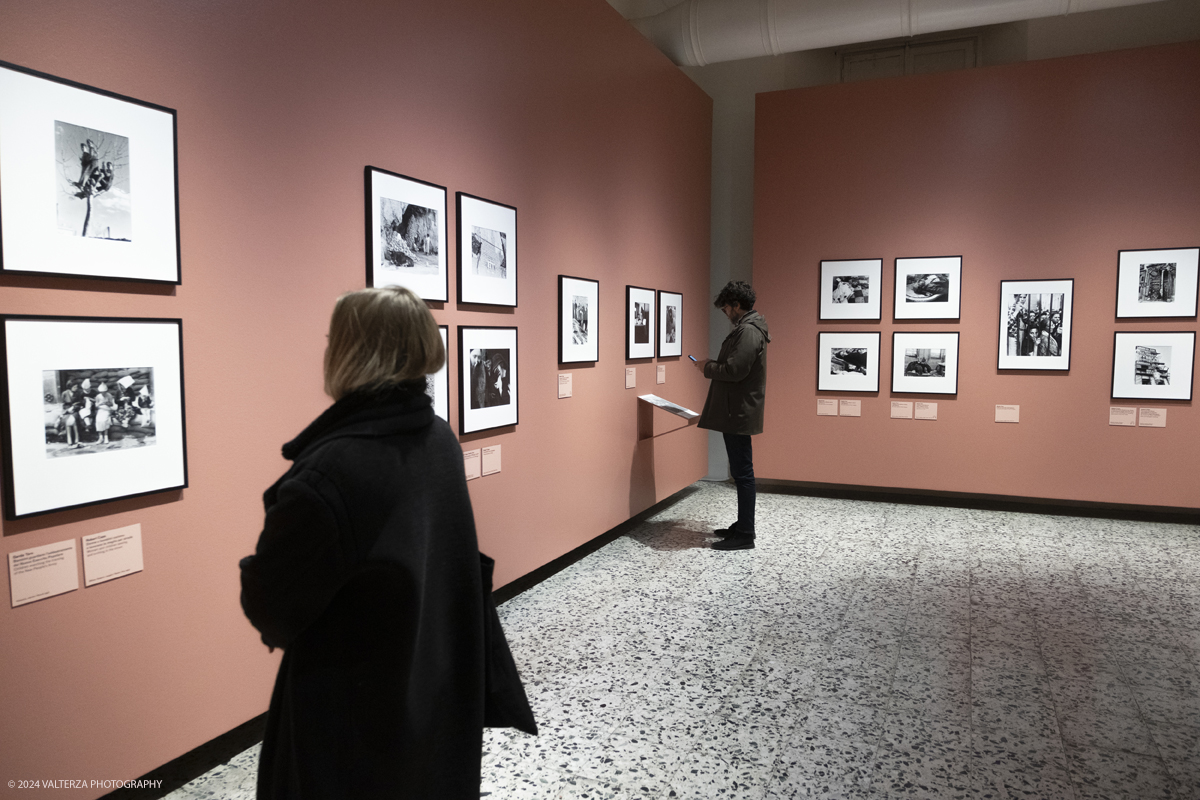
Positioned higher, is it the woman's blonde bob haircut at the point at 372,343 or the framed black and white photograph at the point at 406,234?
the framed black and white photograph at the point at 406,234

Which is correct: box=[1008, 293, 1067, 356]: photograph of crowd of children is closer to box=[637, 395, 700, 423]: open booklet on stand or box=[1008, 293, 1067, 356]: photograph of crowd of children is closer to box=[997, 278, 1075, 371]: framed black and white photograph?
Result: box=[997, 278, 1075, 371]: framed black and white photograph

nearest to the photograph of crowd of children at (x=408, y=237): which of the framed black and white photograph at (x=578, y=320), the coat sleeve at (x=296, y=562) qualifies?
the framed black and white photograph at (x=578, y=320)

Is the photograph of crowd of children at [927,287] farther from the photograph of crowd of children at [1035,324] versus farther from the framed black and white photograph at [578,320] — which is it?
the framed black and white photograph at [578,320]

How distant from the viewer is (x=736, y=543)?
6.65 meters

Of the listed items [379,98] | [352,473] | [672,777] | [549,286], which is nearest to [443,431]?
[352,473]

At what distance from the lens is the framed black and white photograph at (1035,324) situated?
775 cm

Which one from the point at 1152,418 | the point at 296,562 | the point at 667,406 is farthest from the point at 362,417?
the point at 1152,418

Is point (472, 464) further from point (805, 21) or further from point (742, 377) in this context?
point (805, 21)

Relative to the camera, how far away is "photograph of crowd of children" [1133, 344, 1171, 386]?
7.45 m

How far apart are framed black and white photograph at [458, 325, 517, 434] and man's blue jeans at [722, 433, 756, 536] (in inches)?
94.1

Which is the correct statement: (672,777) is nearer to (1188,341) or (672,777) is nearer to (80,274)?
(80,274)

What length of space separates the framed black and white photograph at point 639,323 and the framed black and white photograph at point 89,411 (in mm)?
4494

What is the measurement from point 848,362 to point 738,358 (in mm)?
2728

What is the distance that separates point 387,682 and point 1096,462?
27.1 feet
